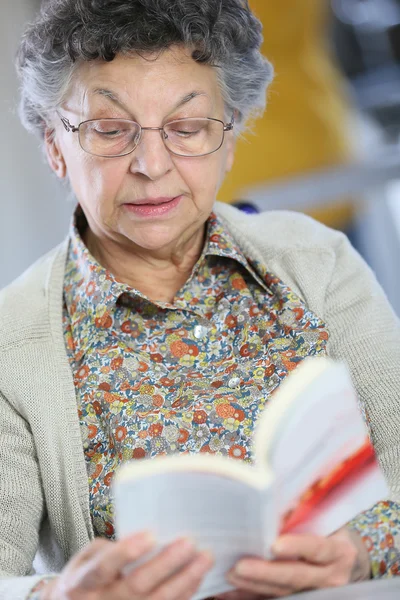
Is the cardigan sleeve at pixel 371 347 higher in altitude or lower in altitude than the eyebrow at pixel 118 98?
lower

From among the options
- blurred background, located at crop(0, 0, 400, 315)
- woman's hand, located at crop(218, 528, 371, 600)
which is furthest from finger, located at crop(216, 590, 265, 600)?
blurred background, located at crop(0, 0, 400, 315)

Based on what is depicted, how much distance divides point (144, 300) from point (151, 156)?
0.28 m

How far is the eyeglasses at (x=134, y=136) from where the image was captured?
1.58 m

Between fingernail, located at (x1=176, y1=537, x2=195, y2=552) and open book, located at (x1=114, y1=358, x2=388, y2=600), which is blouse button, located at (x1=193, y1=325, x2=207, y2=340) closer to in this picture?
open book, located at (x1=114, y1=358, x2=388, y2=600)

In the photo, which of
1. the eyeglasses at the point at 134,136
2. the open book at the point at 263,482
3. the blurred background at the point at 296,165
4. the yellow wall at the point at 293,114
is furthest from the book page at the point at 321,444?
the yellow wall at the point at 293,114

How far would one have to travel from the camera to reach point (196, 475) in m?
1.00

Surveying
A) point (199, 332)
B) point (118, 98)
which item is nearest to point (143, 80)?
point (118, 98)

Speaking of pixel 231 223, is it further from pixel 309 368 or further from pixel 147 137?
pixel 309 368

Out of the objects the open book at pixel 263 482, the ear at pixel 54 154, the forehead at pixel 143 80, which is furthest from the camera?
the ear at pixel 54 154

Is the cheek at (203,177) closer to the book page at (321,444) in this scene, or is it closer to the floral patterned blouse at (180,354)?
the floral patterned blouse at (180,354)

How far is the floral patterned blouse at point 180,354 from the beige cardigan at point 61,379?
1.4 inches

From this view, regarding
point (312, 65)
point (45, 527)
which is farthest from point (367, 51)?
point (45, 527)

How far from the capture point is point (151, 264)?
1751 millimetres

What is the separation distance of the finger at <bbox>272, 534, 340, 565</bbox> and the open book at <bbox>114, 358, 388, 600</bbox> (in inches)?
0.6
